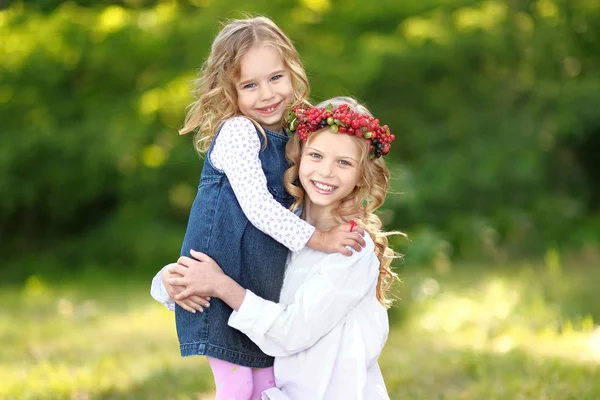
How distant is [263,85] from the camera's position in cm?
277

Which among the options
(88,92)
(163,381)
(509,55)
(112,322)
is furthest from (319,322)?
(509,55)

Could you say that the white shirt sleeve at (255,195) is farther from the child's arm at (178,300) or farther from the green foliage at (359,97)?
the green foliage at (359,97)

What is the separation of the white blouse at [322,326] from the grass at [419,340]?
4.65ft

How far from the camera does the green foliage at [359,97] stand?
8266 millimetres

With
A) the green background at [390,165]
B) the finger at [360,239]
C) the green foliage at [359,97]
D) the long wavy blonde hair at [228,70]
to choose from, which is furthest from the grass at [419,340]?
the long wavy blonde hair at [228,70]

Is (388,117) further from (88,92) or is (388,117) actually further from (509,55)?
(88,92)

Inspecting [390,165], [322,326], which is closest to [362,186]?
[322,326]

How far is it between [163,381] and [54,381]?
0.60m

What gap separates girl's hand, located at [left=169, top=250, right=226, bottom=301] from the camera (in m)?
2.62

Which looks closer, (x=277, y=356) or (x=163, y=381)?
(x=277, y=356)

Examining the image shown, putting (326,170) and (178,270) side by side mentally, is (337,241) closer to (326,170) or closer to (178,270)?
(326,170)

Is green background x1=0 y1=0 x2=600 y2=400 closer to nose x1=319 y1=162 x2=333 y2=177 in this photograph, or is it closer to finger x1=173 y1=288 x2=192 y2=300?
finger x1=173 y1=288 x2=192 y2=300

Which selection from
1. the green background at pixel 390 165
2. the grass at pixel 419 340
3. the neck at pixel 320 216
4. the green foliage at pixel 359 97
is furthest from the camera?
the green foliage at pixel 359 97

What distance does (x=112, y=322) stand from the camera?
6.54 m
